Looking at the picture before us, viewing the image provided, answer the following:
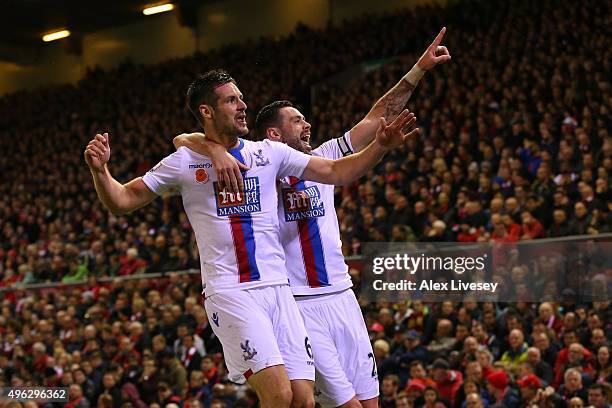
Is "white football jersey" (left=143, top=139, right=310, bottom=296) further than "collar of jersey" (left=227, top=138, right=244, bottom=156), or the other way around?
"collar of jersey" (left=227, top=138, right=244, bottom=156)

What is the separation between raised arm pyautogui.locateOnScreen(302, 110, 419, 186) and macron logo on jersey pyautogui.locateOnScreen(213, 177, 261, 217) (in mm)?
369

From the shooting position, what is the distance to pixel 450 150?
59.3 feet

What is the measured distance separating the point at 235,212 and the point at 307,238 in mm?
971

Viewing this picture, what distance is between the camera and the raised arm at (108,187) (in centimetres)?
610

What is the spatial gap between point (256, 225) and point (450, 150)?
1219cm

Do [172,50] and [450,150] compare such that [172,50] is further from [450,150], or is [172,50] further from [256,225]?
[256,225]

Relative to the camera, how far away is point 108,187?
6117 millimetres

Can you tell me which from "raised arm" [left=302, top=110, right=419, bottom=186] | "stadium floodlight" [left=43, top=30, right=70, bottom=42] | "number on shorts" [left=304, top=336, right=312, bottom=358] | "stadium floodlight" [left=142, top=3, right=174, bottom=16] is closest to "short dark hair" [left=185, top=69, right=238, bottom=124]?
"raised arm" [left=302, top=110, right=419, bottom=186]

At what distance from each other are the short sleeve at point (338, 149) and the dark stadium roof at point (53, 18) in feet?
77.6

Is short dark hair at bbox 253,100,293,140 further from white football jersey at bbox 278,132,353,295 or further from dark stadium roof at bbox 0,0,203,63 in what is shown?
dark stadium roof at bbox 0,0,203,63

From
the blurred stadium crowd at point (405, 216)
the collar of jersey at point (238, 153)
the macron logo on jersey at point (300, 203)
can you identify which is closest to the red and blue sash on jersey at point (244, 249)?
the collar of jersey at point (238, 153)

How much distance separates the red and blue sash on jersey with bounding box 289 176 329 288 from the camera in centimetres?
705

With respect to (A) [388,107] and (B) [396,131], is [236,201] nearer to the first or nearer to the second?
(B) [396,131]

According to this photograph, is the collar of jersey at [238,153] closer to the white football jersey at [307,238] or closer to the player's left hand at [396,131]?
the white football jersey at [307,238]
